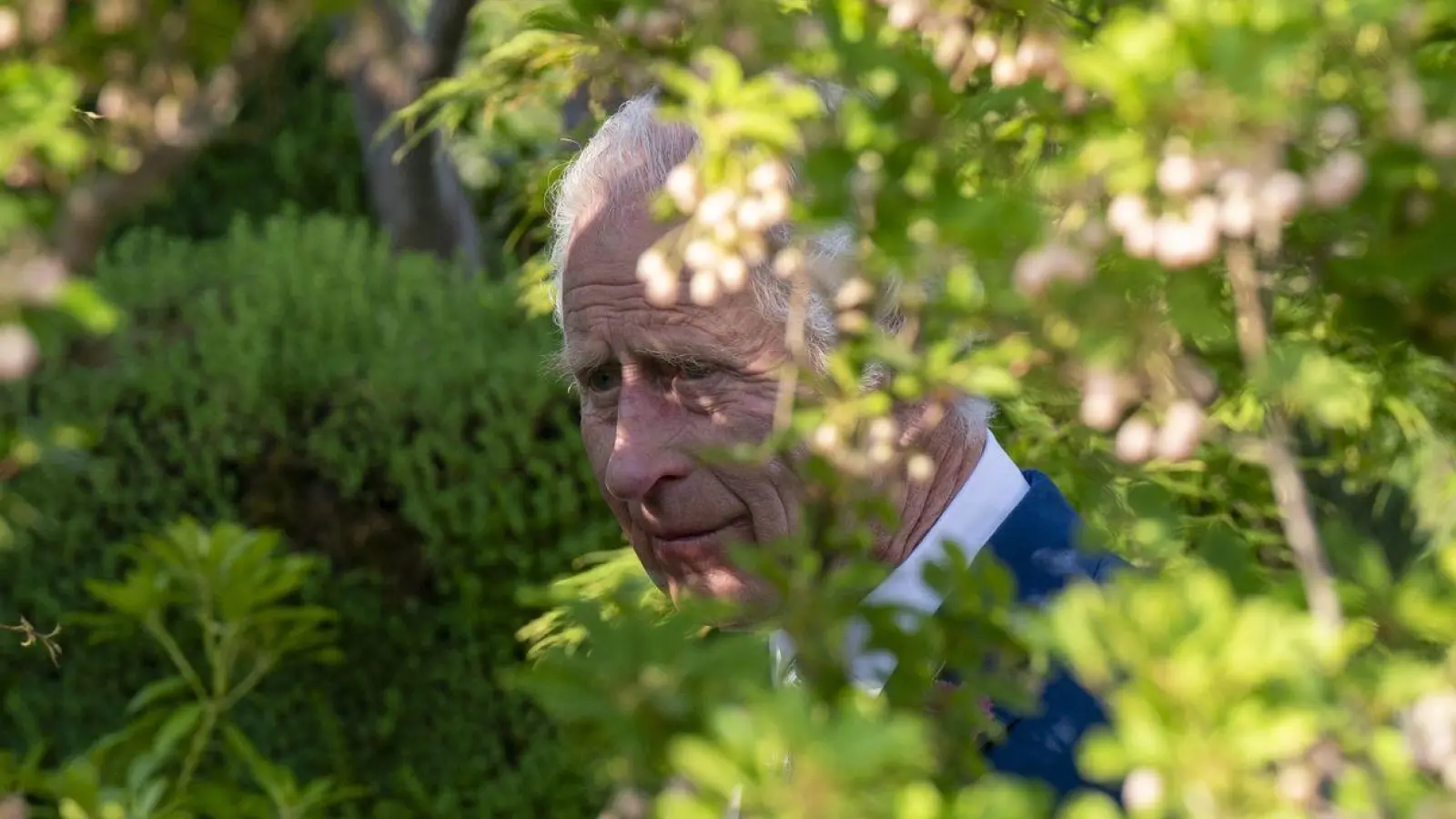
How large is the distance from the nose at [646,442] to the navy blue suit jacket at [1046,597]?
1.67 feet

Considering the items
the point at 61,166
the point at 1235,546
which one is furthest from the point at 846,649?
the point at 61,166

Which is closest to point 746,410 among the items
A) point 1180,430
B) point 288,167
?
point 1180,430

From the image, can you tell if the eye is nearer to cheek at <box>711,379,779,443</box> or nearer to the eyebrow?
the eyebrow

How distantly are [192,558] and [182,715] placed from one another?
462 millimetres

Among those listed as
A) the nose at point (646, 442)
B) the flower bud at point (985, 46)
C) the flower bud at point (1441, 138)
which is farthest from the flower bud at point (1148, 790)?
the nose at point (646, 442)

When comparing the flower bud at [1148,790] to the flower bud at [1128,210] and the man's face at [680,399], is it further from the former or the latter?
the man's face at [680,399]

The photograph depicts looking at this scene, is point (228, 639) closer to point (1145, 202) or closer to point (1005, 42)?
point (1005, 42)

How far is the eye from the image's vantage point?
9.58 ft

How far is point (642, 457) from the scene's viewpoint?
2805mm

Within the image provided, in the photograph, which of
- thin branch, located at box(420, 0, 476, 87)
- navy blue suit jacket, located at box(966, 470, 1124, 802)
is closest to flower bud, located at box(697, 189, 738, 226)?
navy blue suit jacket, located at box(966, 470, 1124, 802)

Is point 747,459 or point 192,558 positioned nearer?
point 747,459

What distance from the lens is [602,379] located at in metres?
2.94

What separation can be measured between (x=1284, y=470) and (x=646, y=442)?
5.64 ft

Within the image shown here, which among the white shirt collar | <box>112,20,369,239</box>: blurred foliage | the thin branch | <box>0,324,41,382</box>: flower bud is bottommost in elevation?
<box>112,20,369,239</box>: blurred foliage
